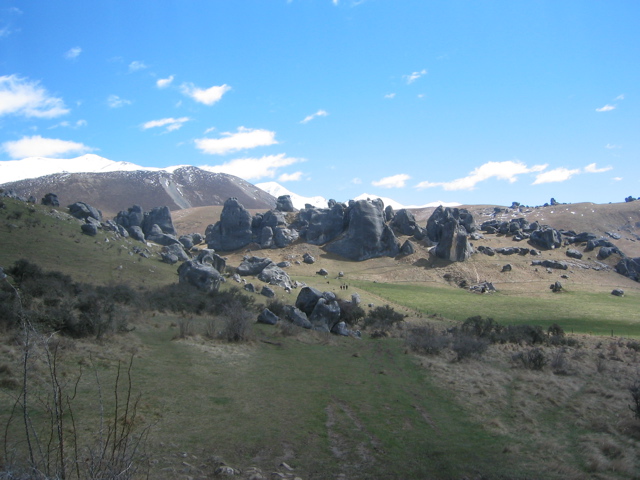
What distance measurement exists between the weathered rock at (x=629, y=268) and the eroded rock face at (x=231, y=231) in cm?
7439

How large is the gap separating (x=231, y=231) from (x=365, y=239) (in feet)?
93.9

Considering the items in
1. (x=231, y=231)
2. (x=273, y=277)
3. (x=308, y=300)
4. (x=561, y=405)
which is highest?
(x=231, y=231)

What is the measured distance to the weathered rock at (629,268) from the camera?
8419 cm

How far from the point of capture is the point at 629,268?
85188mm

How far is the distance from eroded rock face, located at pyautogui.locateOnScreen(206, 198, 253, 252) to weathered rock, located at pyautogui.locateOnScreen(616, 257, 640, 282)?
2929 inches

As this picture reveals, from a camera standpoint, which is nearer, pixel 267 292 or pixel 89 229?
pixel 267 292

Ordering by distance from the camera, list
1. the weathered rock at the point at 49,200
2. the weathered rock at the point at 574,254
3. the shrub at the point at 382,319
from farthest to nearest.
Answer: the weathered rock at the point at 574,254, the weathered rock at the point at 49,200, the shrub at the point at 382,319

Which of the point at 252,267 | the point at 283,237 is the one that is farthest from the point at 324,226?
the point at 252,267

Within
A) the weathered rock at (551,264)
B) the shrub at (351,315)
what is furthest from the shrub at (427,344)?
the weathered rock at (551,264)

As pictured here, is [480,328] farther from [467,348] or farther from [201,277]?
[201,277]

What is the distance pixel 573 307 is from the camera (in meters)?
56.3

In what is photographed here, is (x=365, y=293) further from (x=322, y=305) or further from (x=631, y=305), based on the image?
(x=631, y=305)

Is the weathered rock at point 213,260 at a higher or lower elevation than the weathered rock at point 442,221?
lower

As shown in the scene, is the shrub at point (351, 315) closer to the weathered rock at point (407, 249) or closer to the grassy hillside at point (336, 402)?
the grassy hillside at point (336, 402)
